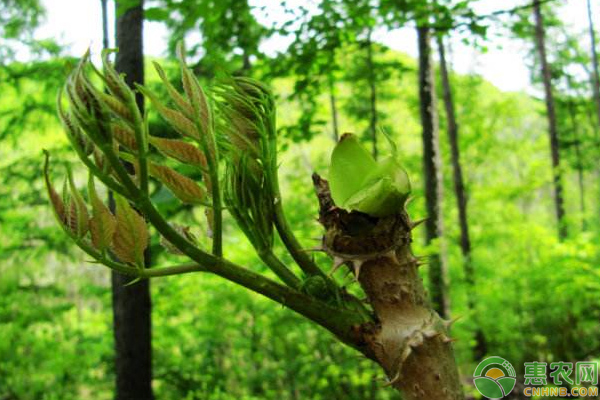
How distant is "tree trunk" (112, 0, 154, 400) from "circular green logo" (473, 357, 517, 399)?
2.15 meters

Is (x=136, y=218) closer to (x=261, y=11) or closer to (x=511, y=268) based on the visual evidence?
(x=261, y=11)

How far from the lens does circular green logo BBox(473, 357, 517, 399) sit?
964mm

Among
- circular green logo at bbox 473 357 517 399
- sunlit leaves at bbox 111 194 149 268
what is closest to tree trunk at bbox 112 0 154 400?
circular green logo at bbox 473 357 517 399

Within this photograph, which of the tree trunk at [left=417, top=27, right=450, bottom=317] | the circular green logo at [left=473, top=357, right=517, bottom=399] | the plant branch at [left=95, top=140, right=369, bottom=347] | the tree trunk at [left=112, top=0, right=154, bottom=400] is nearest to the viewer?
the plant branch at [left=95, top=140, right=369, bottom=347]

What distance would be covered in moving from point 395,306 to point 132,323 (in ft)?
8.84

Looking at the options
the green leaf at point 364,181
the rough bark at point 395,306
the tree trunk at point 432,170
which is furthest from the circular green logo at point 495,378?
the tree trunk at point 432,170

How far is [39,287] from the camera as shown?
6445 millimetres

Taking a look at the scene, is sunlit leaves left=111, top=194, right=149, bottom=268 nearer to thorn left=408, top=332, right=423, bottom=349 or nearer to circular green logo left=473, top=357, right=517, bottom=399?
thorn left=408, top=332, right=423, bottom=349

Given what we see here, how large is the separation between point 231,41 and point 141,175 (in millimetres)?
2675

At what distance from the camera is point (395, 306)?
649 millimetres

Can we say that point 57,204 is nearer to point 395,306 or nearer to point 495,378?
point 395,306

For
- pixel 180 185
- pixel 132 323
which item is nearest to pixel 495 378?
pixel 180 185

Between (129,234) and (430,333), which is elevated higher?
(129,234)

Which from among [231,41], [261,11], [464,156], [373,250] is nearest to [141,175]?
[373,250]
